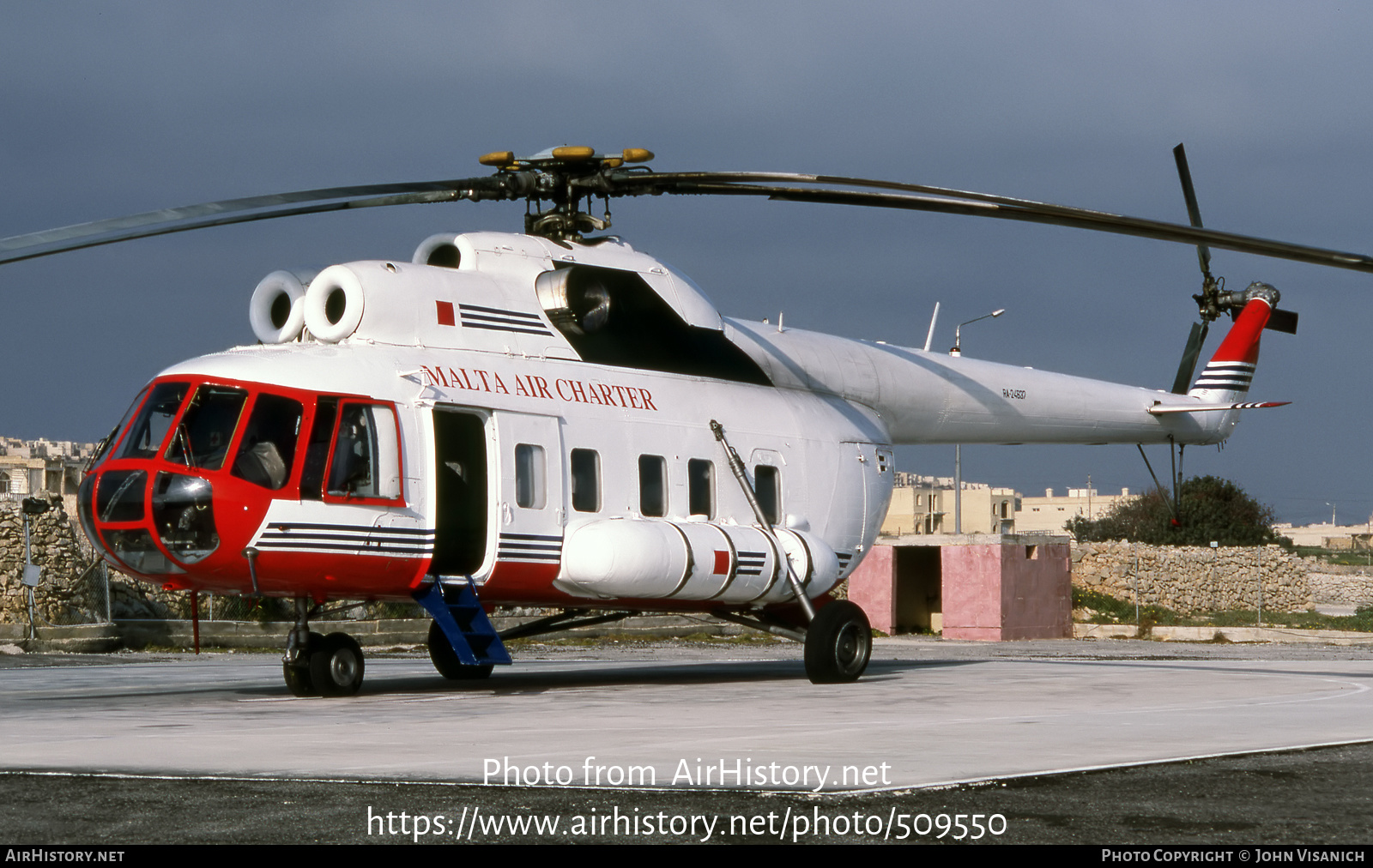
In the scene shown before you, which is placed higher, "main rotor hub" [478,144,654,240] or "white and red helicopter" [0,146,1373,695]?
"main rotor hub" [478,144,654,240]

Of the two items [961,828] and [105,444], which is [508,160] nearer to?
[105,444]

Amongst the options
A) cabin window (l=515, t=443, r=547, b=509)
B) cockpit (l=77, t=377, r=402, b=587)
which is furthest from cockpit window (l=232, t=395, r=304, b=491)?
cabin window (l=515, t=443, r=547, b=509)

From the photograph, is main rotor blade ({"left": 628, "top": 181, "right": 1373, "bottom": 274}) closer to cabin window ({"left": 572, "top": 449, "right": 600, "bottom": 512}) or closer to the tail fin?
cabin window ({"left": 572, "top": 449, "right": 600, "bottom": 512})

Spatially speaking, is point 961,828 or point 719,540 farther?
point 719,540

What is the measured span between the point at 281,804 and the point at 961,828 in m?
2.80

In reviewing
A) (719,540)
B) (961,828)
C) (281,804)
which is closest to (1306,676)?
(719,540)

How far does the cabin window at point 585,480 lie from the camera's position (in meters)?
13.3

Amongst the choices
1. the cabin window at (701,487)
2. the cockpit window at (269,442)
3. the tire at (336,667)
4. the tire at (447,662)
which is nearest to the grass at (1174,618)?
the cabin window at (701,487)

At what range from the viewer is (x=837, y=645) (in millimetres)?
14242

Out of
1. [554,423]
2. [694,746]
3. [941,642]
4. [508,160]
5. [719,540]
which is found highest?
[508,160]

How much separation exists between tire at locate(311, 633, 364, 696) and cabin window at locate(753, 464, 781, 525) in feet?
15.0

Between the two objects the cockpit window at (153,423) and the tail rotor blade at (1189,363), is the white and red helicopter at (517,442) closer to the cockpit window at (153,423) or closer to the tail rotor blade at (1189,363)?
the cockpit window at (153,423)

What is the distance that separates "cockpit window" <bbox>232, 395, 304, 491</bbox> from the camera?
36.9 feet

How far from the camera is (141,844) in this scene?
520cm
